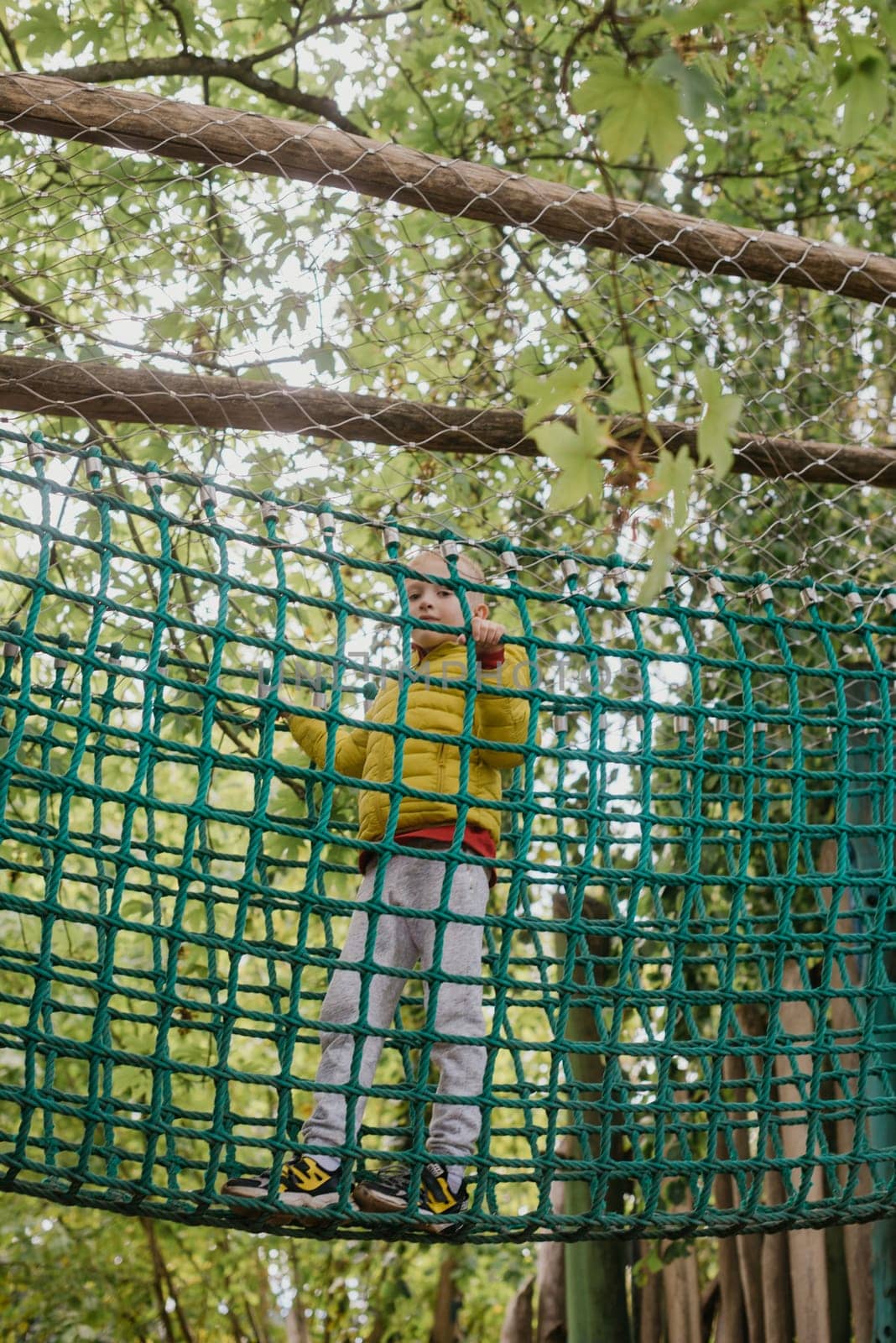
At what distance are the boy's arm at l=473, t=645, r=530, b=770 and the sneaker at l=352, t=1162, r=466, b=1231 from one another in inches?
18.5

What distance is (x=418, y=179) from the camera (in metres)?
1.99

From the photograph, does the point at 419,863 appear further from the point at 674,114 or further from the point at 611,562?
the point at 674,114

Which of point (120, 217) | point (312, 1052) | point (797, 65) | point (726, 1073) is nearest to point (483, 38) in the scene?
point (797, 65)

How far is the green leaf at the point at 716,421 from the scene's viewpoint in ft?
3.03

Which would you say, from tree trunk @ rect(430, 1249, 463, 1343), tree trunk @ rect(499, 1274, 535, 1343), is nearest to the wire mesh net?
tree trunk @ rect(499, 1274, 535, 1343)

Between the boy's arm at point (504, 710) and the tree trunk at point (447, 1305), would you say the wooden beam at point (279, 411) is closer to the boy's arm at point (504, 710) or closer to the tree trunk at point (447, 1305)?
the boy's arm at point (504, 710)

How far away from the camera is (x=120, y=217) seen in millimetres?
2980

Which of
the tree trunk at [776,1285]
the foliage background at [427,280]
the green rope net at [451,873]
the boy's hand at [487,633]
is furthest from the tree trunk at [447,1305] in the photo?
the boy's hand at [487,633]

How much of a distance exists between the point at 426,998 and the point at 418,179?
1117 mm

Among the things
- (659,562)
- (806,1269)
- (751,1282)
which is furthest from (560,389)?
(751,1282)

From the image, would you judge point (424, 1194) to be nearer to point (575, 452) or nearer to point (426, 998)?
point (426, 998)

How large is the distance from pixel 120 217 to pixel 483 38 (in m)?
1.10

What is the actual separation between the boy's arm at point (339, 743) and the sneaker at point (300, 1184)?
1.65ft

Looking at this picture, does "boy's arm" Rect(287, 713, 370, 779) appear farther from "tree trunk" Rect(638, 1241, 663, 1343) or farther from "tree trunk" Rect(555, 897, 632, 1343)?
"tree trunk" Rect(638, 1241, 663, 1343)
